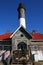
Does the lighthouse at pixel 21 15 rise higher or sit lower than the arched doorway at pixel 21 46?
higher

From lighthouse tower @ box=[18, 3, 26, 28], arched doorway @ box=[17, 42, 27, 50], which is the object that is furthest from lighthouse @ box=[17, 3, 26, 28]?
arched doorway @ box=[17, 42, 27, 50]

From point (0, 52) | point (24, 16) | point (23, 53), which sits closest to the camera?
point (23, 53)

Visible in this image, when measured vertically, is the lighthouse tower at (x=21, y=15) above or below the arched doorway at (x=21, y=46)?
above

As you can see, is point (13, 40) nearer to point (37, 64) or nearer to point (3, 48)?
point (3, 48)

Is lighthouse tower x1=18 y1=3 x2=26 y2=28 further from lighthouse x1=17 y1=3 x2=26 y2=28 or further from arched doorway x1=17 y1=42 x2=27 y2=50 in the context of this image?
arched doorway x1=17 y1=42 x2=27 y2=50

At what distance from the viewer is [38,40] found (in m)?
31.6

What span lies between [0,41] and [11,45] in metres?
2.61

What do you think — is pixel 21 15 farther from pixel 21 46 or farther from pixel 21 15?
pixel 21 46

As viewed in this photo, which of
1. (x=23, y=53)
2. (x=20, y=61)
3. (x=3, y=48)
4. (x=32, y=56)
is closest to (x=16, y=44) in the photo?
(x=3, y=48)

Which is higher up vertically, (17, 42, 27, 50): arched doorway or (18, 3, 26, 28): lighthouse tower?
(18, 3, 26, 28): lighthouse tower

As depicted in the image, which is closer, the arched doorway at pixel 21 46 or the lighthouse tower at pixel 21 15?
the arched doorway at pixel 21 46

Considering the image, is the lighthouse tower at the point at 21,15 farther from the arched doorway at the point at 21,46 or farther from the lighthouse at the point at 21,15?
the arched doorway at the point at 21,46

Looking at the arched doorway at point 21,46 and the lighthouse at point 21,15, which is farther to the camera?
the lighthouse at point 21,15

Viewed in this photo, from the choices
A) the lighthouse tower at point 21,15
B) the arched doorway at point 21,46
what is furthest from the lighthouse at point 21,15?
the arched doorway at point 21,46
